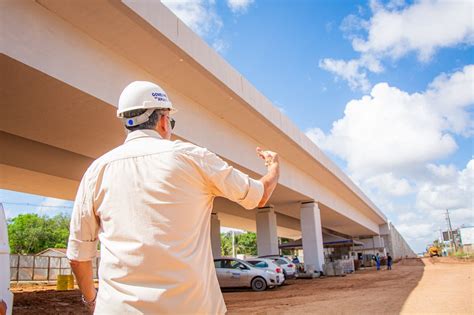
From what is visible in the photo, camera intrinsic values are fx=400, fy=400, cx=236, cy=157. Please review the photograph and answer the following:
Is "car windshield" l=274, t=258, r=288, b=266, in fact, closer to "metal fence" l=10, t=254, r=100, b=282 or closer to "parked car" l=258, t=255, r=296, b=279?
"parked car" l=258, t=255, r=296, b=279

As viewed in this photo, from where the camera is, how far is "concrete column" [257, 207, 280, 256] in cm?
2475

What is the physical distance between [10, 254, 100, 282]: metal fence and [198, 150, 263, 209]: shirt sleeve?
29.8m

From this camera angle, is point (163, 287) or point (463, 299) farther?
point (463, 299)

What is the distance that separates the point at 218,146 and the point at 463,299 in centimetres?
821

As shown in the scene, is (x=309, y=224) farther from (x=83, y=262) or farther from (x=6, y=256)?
(x=83, y=262)

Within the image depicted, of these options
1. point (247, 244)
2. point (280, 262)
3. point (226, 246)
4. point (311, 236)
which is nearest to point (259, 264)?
point (280, 262)

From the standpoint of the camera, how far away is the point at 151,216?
1.74 metres

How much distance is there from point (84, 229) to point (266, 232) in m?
23.5

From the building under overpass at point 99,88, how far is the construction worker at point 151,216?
18.3 ft

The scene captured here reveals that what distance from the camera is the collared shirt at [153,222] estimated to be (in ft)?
5.41

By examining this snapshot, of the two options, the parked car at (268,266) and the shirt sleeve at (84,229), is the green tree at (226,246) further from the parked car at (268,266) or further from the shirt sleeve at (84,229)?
the shirt sleeve at (84,229)

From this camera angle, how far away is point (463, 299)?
35.3 ft

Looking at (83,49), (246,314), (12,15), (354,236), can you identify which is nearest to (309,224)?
(246,314)

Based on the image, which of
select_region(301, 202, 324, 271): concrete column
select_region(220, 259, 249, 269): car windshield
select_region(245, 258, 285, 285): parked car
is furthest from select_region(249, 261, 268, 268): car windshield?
select_region(301, 202, 324, 271): concrete column
